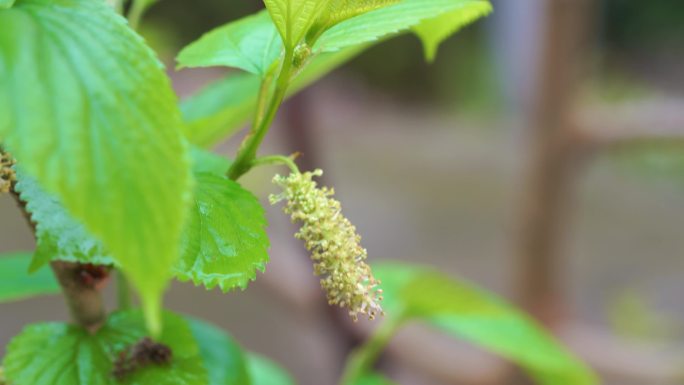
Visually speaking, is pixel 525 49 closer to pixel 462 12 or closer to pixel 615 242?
pixel 462 12

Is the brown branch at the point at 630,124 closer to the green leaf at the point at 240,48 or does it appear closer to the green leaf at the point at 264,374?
the green leaf at the point at 264,374

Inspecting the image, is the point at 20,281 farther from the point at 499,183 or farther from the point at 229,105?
the point at 499,183

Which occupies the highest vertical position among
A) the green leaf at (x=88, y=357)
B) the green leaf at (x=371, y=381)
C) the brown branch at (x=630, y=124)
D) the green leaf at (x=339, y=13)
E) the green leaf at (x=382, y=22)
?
the green leaf at (x=339, y=13)

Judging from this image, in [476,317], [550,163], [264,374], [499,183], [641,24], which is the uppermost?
[476,317]

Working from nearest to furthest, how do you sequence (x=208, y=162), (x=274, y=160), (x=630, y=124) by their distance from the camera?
(x=274, y=160), (x=208, y=162), (x=630, y=124)


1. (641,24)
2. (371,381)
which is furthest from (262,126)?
(641,24)

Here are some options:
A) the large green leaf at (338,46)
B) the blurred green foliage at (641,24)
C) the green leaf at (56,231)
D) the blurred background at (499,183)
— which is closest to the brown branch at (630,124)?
the blurred background at (499,183)

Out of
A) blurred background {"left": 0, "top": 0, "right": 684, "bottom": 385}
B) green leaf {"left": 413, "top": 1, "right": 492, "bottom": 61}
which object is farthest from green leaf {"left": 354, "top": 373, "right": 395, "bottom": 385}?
blurred background {"left": 0, "top": 0, "right": 684, "bottom": 385}

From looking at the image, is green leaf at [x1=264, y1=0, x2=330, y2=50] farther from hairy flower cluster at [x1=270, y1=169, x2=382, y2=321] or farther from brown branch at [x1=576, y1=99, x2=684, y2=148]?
brown branch at [x1=576, y1=99, x2=684, y2=148]
